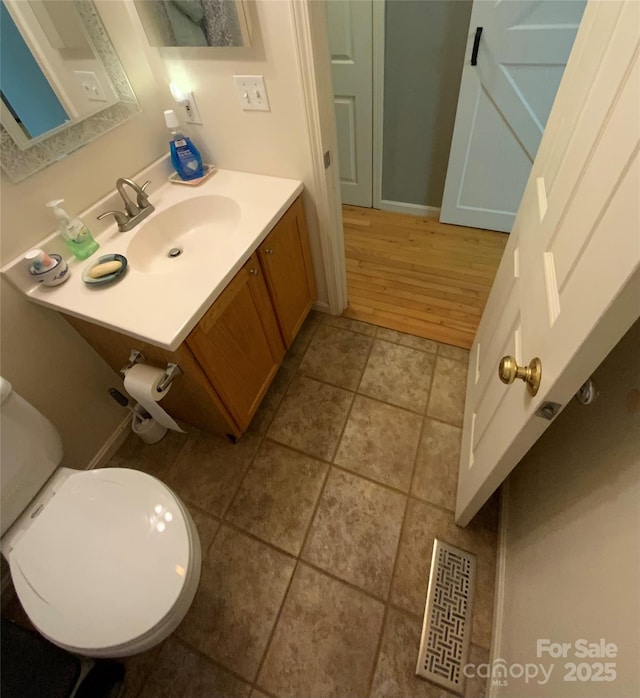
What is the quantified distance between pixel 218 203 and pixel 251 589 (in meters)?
1.33

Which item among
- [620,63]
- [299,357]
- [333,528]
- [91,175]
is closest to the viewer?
[620,63]

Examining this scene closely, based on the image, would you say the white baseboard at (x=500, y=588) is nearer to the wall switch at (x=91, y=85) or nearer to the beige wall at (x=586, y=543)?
the beige wall at (x=586, y=543)

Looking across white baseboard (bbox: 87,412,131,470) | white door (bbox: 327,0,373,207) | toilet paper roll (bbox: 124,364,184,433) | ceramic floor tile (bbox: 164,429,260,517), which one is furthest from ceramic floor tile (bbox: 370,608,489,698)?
white door (bbox: 327,0,373,207)

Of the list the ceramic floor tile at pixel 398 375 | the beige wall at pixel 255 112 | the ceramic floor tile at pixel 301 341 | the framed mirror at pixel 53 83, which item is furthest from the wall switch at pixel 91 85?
the ceramic floor tile at pixel 398 375

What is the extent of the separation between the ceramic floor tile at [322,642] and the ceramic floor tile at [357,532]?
50mm

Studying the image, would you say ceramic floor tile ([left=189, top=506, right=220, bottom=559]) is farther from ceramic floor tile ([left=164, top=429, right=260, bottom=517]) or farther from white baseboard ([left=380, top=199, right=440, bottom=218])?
white baseboard ([left=380, top=199, right=440, bottom=218])

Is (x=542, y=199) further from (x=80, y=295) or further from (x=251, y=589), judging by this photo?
(x=251, y=589)

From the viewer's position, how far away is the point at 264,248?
122 centimetres

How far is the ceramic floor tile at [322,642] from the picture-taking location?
1022mm

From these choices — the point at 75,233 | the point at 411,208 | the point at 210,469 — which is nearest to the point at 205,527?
the point at 210,469

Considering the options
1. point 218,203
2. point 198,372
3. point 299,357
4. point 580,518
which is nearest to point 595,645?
point 580,518

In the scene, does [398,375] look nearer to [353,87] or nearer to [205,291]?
[205,291]

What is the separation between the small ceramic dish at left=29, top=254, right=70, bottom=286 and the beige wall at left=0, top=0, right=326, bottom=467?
81mm

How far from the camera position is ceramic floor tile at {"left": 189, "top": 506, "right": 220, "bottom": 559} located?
128 cm
